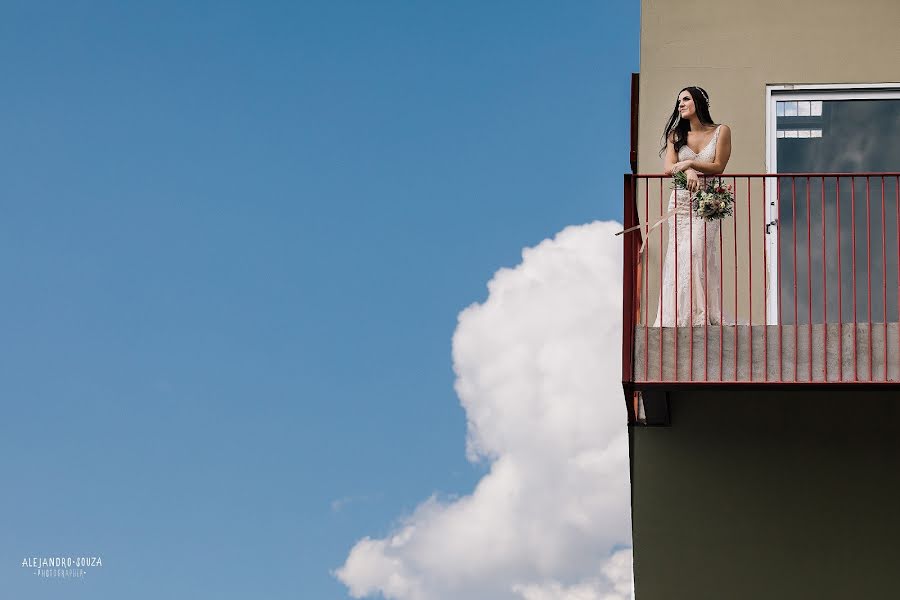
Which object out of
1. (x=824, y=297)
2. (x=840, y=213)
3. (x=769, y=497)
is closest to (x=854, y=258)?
(x=824, y=297)

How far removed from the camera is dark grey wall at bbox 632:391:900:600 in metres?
10.5

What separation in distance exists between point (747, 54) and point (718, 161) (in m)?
2.32

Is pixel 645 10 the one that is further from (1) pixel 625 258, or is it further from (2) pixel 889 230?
(1) pixel 625 258

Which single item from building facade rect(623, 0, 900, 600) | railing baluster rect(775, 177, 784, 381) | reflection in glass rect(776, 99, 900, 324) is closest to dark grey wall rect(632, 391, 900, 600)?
building facade rect(623, 0, 900, 600)

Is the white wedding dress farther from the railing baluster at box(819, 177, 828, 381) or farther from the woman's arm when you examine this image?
the railing baluster at box(819, 177, 828, 381)

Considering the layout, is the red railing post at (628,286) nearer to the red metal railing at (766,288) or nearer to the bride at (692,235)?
the red metal railing at (766,288)

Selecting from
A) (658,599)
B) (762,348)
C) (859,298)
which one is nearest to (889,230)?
(859,298)

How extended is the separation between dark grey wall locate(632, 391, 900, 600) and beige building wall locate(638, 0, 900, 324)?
60.0 inches

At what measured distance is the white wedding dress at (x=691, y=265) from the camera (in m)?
9.66

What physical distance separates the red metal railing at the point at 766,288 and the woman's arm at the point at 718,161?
0.66 ft

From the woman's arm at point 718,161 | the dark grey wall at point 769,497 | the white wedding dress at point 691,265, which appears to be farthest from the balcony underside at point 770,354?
the dark grey wall at point 769,497

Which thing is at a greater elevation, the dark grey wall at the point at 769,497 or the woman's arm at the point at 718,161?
the woman's arm at the point at 718,161

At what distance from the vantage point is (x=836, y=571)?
10.5 meters

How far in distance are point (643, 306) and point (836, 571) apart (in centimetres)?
240
